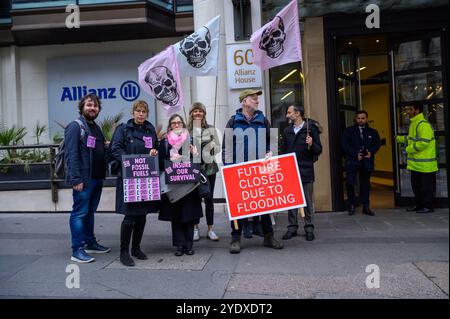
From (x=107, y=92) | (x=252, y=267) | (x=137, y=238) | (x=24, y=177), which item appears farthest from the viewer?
(x=107, y=92)

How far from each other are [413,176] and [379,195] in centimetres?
263

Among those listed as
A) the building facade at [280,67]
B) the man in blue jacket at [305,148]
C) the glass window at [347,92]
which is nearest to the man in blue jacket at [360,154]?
the building facade at [280,67]

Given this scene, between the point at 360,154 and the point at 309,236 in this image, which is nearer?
the point at 309,236

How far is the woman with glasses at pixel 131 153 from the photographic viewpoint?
5.58 metres

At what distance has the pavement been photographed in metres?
4.53

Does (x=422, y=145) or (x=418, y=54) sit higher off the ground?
(x=418, y=54)

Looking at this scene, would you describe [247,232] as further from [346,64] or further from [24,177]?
[24,177]

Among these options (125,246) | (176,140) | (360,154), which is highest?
(176,140)

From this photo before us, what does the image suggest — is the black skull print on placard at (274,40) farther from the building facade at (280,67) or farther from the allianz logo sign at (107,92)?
the allianz logo sign at (107,92)

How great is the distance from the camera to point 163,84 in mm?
6480

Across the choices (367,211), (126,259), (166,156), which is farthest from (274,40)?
(367,211)

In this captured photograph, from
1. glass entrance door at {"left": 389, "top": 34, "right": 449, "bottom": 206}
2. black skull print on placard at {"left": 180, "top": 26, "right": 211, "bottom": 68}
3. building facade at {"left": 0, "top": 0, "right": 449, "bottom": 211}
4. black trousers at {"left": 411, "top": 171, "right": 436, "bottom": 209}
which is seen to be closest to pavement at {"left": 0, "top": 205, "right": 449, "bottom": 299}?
black trousers at {"left": 411, "top": 171, "right": 436, "bottom": 209}

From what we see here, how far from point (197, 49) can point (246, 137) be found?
1.58 meters

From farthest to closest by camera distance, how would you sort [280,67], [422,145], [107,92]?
1. [107,92]
2. [280,67]
3. [422,145]
